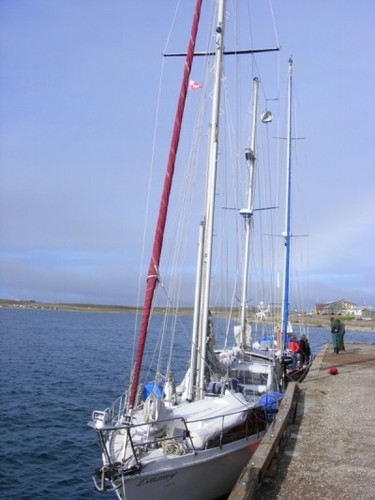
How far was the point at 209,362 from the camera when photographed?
46.5 feet

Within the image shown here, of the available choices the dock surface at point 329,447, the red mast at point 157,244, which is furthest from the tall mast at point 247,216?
the red mast at point 157,244

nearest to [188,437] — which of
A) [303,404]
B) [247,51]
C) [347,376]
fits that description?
[303,404]

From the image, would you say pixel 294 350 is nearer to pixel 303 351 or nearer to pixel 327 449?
pixel 303 351

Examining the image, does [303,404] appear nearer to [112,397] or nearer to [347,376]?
[347,376]

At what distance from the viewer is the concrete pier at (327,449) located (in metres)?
7.76

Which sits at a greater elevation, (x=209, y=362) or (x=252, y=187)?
(x=252, y=187)

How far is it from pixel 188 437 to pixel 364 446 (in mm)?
3597

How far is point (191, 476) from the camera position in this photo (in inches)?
404

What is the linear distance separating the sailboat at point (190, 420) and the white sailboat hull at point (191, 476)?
2 centimetres

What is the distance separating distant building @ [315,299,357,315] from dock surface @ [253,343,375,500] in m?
159

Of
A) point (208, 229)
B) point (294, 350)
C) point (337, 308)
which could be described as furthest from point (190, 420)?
point (337, 308)

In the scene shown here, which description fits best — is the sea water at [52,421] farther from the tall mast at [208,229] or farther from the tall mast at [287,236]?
the tall mast at [287,236]

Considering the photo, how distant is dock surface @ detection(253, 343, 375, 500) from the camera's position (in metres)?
7.80

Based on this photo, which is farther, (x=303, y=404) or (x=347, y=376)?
(x=347, y=376)
